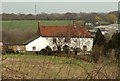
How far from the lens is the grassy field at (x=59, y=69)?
6.32 ft

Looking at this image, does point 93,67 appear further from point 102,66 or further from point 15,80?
point 15,80

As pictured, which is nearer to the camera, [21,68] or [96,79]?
[96,79]

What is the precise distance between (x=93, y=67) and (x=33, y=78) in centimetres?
44

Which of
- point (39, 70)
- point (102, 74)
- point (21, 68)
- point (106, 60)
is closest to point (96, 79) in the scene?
point (102, 74)

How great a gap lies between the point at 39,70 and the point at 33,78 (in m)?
0.11

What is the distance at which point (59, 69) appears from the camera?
2.09 m

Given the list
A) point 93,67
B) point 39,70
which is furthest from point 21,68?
point 93,67

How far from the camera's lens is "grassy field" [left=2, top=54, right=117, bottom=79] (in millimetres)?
1927

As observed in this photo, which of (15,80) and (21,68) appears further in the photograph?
(21,68)

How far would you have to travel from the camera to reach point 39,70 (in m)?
2.05

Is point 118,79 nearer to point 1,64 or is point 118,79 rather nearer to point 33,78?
point 33,78

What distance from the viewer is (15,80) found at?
1.88 metres

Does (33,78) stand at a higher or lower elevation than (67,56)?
lower

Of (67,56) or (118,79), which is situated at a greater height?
(67,56)
